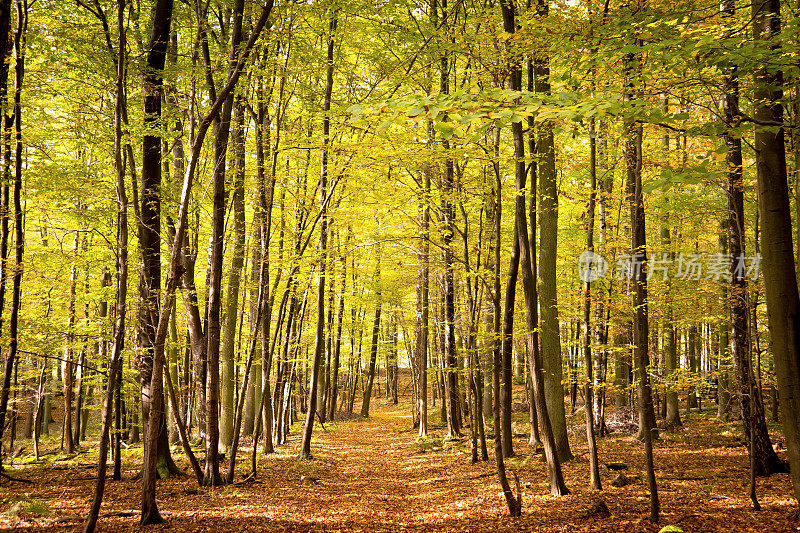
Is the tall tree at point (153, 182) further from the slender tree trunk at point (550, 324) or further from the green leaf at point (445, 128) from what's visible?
the slender tree trunk at point (550, 324)

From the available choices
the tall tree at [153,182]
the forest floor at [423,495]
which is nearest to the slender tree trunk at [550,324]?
the forest floor at [423,495]

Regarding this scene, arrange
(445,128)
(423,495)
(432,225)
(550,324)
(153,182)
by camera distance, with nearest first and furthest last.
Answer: (445,128) → (423,495) → (153,182) → (550,324) → (432,225)

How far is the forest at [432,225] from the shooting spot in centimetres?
454

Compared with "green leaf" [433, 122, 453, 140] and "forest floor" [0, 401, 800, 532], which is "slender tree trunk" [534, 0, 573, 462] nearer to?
"forest floor" [0, 401, 800, 532]

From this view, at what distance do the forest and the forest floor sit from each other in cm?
8

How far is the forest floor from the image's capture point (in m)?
6.60

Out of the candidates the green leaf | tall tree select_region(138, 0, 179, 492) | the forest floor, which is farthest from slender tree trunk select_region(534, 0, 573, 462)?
tall tree select_region(138, 0, 179, 492)

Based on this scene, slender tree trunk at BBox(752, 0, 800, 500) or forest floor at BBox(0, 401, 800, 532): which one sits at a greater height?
slender tree trunk at BBox(752, 0, 800, 500)

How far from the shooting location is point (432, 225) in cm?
1087

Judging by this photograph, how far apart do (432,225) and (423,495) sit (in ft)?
18.4

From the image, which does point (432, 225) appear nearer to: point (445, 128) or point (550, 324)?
point (550, 324)

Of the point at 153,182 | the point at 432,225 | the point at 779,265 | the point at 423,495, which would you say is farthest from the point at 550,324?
the point at 153,182

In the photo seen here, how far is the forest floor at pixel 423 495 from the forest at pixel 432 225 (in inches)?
3.1

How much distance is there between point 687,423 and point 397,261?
1178 cm
